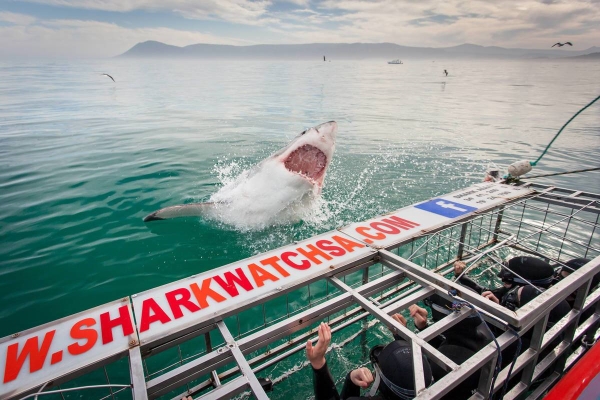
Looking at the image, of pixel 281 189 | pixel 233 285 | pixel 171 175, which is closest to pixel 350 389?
pixel 233 285

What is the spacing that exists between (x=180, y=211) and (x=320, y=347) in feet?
14.9

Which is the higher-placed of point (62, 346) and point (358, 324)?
point (62, 346)

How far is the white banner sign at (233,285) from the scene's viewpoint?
1991 mm

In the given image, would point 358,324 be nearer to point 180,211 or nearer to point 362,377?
point 362,377

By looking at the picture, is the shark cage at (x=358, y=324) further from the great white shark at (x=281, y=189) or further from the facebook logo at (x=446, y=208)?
the great white shark at (x=281, y=189)

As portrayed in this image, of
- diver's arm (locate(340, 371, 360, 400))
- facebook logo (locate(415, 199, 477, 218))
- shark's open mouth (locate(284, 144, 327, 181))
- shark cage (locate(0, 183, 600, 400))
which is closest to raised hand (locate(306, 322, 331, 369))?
shark cage (locate(0, 183, 600, 400))

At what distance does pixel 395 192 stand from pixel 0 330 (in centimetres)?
730

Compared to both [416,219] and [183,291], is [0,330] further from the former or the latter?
[416,219]

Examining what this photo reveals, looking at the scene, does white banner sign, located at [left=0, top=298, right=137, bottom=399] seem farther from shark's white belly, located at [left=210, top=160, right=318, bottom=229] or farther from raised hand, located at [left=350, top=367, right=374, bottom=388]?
shark's white belly, located at [left=210, top=160, right=318, bottom=229]

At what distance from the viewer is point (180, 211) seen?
5.87 metres

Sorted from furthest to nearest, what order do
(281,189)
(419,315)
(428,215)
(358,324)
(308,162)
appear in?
(308,162) → (281,189) → (358,324) → (428,215) → (419,315)

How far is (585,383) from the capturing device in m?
2.07

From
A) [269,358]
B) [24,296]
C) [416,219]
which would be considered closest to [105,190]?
[24,296]

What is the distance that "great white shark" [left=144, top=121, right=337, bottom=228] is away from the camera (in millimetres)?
5480
